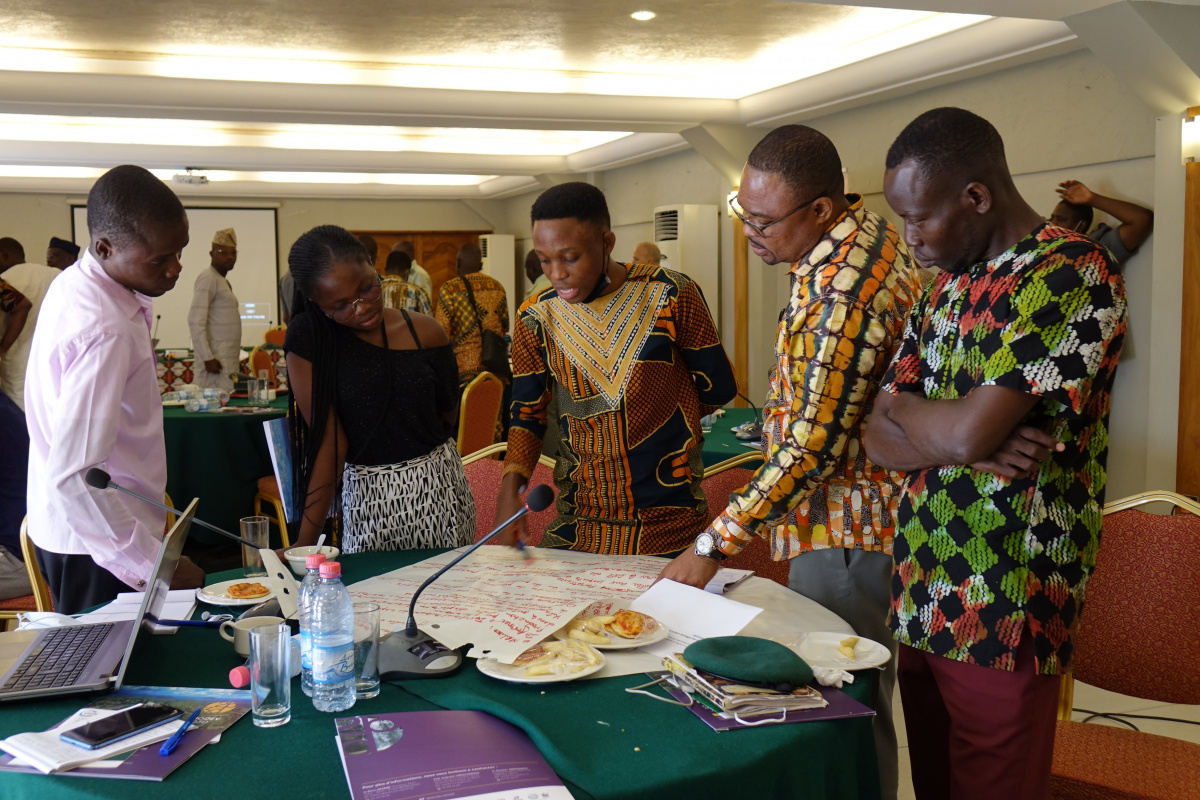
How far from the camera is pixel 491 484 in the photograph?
3.03 metres

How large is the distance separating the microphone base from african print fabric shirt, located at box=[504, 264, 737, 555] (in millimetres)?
774

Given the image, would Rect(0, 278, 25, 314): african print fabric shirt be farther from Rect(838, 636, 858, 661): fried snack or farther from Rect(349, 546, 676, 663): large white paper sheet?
Rect(838, 636, 858, 661): fried snack

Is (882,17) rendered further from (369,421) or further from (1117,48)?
(369,421)

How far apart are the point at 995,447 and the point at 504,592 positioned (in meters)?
0.98

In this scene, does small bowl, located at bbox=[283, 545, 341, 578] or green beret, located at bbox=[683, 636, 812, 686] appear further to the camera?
small bowl, located at bbox=[283, 545, 341, 578]

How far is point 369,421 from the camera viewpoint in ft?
7.88

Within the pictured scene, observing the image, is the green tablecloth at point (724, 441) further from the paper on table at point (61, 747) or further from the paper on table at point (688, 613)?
the paper on table at point (61, 747)

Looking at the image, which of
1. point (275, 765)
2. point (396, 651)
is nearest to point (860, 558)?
point (396, 651)

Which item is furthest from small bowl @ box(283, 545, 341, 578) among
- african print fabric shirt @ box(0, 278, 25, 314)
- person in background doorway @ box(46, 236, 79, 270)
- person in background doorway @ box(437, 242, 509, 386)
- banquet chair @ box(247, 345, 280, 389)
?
person in background doorway @ box(46, 236, 79, 270)

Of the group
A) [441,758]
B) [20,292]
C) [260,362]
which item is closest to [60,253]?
[20,292]

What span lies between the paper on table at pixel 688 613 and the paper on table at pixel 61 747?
76 centimetres

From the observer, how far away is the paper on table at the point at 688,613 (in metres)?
1.70

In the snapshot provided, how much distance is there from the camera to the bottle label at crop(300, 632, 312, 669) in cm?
146

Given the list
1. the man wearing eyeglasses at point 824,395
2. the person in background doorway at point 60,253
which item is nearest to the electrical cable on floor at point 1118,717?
the man wearing eyeglasses at point 824,395
